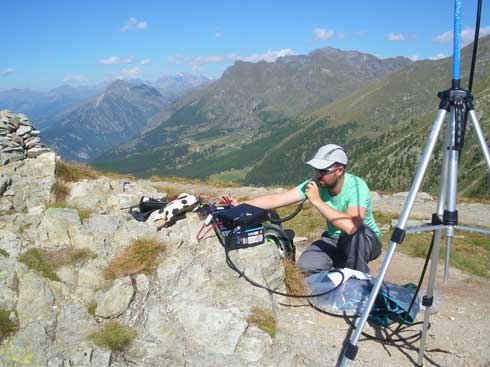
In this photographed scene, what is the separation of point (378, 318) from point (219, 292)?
244cm

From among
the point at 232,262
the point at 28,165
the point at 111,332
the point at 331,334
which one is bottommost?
the point at 331,334

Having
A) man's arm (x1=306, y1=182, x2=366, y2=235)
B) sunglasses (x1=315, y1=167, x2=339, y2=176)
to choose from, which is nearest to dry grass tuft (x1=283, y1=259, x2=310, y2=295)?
man's arm (x1=306, y1=182, x2=366, y2=235)

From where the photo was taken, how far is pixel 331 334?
5.59 m

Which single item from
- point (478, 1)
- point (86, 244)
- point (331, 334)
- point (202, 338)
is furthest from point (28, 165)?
point (478, 1)

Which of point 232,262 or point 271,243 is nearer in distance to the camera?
point 232,262

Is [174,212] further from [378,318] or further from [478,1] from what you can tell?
[478,1]

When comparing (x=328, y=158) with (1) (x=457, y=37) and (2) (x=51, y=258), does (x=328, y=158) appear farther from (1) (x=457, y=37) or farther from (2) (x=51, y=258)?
(2) (x=51, y=258)

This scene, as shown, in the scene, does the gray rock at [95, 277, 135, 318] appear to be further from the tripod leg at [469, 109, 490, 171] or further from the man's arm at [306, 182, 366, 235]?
the tripod leg at [469, 109, 490, 171]

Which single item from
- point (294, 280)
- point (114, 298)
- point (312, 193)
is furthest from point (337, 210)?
point (114, 298)

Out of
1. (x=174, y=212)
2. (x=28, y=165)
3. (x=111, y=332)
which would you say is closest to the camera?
(x=111, y=332)

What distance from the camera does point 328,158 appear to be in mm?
5973

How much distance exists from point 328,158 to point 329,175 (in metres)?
0.27

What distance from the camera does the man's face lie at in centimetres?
598

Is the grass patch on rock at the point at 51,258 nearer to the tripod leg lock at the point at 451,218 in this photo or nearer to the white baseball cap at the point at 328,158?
the white baseball cap at the point at 328,158
